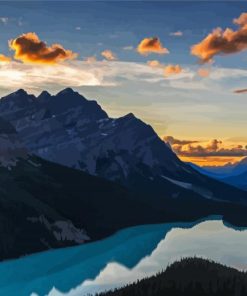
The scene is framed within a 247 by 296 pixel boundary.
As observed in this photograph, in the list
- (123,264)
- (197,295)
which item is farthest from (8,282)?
(197,295)

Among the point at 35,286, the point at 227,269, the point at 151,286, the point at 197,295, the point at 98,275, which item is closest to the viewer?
the point at 197,295

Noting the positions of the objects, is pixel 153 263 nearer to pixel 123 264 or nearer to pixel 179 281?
pixel 123 264

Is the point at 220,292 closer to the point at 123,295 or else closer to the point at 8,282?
the point at 123,295

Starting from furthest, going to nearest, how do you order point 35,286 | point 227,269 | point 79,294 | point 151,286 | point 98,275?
1. point 98,275
2. point 35,286
3. point 79,294
4. point 227,269
5. point 151,286

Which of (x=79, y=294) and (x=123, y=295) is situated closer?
(x=123, y=295)

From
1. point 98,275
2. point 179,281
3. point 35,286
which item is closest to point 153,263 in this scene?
point 98,275

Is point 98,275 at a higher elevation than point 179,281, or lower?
lower
